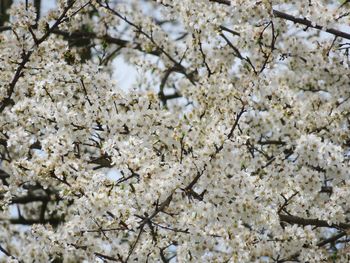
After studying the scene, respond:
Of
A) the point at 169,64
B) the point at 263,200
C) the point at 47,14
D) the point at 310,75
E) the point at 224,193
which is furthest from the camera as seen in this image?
the point at 169,64

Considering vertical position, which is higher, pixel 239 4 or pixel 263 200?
pixel 239 4

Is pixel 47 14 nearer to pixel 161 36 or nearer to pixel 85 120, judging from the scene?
pixel 85 120

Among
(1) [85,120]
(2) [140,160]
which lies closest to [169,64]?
(1) [85,120]

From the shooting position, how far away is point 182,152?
530 centimetres

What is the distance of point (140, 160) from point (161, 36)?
4.18 metres

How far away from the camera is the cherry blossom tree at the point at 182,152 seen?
4.92 meters

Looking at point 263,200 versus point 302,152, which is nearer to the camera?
point 302,152

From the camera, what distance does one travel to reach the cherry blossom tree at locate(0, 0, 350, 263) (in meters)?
4.92

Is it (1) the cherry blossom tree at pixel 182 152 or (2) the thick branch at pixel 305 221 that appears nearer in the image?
(1) the cherry blossom tree at pixel 182 152

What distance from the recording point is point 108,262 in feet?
16.9

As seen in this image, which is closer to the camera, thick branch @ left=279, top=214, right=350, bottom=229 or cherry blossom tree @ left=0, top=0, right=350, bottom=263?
cherry blossom tree @ left=0, top=0, right=350, bottom=263

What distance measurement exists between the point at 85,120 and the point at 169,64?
12.1ft

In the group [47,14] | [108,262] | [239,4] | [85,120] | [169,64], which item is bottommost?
[108,262]

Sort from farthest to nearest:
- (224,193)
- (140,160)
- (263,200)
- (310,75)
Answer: (310,75)
(263,200)
(224,193)
(140,160)
